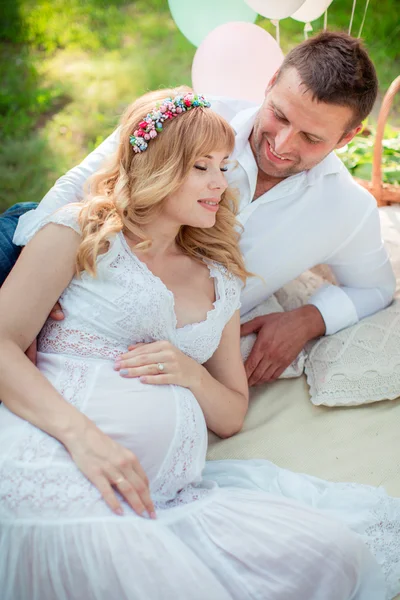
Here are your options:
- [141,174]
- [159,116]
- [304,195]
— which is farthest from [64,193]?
[304,195]

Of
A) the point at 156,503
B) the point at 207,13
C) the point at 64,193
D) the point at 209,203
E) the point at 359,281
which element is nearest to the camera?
the point at 156,503

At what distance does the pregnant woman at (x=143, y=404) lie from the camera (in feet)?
6.04

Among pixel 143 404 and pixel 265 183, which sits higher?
pixel 265 183

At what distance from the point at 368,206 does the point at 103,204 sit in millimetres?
1251

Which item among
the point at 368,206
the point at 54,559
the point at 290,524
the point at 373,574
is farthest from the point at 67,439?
the point at 368,206

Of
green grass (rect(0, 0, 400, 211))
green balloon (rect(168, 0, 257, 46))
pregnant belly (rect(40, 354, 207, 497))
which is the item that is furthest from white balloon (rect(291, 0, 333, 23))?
pregnant belly (rect(40, 354, 207, 497))

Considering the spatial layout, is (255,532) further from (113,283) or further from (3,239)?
(3,239)

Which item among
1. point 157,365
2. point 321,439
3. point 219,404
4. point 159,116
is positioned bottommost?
point 321,439

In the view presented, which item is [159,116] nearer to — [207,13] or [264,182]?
[264,182]

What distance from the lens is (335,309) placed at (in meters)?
Answer: 2.96

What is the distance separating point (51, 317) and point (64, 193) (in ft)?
1.77

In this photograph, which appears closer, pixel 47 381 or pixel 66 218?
pixel 47 381

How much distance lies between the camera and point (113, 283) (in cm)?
228

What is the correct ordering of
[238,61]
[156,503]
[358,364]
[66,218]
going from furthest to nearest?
[238,61] < [358,364] < [66,218] < [156,503]
